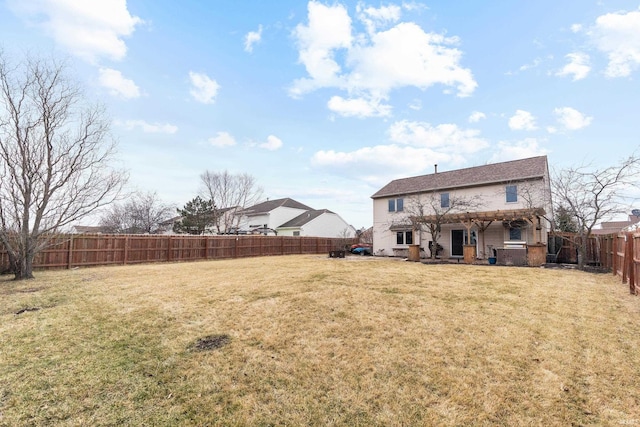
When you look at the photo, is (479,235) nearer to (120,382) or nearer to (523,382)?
(523,382)

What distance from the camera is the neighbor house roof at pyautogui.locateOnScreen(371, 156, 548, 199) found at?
17.2 meters

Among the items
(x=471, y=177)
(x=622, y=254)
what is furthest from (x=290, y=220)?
(x=622, y=254)

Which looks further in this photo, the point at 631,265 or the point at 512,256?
the point at 512,256

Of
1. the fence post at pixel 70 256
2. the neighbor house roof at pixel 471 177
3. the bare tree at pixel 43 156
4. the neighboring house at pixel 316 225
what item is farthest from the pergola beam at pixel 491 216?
the neighboring house at pixel 316 225

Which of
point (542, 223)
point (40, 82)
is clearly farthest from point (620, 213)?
point (40, 82)

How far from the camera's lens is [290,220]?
38344mm

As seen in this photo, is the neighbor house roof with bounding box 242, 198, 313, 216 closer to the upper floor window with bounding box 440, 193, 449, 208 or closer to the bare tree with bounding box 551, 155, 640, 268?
the upper floor window with bounding box 440, 193, 449, 208

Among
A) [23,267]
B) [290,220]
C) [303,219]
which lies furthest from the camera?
[290,220]

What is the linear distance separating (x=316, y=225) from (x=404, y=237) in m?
16.1

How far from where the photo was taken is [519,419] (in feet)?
9.49

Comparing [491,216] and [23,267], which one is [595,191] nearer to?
[491,216]

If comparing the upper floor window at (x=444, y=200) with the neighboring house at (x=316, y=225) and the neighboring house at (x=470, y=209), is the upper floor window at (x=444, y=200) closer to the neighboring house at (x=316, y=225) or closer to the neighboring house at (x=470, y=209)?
the neighboring house at (x=470, y=209)

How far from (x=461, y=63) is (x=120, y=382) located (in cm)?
1471

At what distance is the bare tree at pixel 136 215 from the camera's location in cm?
3438
